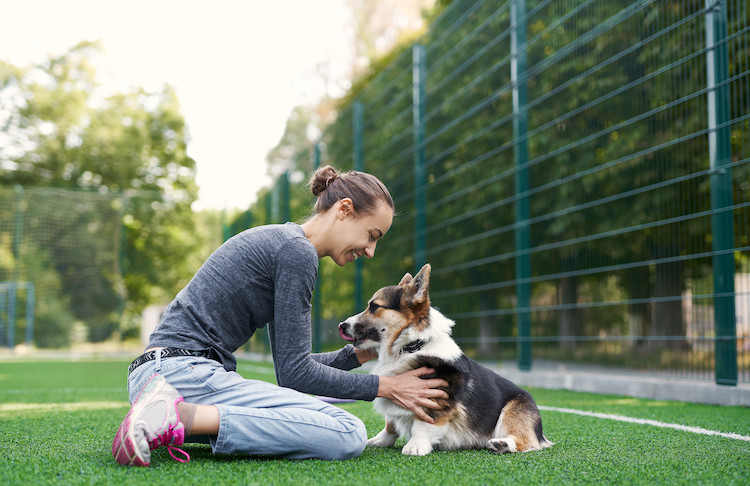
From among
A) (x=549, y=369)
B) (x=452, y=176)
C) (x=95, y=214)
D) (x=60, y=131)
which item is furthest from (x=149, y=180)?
(x=549, y=369)

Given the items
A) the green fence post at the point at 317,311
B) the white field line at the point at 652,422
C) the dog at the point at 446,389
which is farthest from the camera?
the green fence post at the point at 317,311

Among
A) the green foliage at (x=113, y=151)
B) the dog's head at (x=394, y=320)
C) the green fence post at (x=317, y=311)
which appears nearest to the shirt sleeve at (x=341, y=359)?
the dog's head at (x=394, y=320)

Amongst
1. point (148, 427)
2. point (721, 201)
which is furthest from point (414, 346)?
point (721, 201)

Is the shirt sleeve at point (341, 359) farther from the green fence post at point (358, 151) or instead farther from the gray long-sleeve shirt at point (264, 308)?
the green fence post at point (358, 151)

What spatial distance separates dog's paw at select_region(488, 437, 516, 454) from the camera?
9.16ft

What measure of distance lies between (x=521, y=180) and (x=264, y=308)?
4.47 metres

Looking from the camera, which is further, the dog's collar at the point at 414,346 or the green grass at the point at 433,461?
the dog's collar at the point at 414,346

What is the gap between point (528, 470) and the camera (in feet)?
7.77

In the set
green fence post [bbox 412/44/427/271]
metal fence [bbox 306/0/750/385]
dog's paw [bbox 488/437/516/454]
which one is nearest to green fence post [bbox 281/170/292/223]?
metal fence [bbox 306/0/750/385]

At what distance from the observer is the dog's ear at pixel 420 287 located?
9.65 ft

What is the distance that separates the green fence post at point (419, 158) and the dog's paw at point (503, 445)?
5335 mm

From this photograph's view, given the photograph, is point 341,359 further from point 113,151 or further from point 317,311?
point 113,151

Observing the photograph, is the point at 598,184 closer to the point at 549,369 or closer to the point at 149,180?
the point at 549,369

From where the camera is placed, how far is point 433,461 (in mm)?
2605
